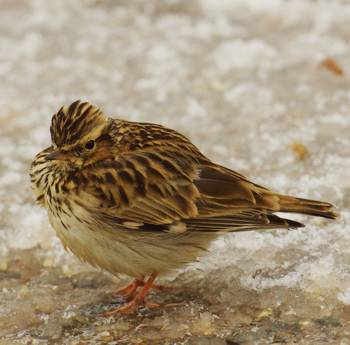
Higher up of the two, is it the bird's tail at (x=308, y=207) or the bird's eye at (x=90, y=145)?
the bird's eye at (x=90, y=145)

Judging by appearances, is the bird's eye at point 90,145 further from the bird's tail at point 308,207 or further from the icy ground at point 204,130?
the bird's tail at point 308,207

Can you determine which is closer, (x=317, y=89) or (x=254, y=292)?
(x=254, y=292)

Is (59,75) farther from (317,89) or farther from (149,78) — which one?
(317,89)

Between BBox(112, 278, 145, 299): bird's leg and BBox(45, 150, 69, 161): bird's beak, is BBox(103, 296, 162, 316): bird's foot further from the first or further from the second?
BBox(45, 150, 69, 161): bird's beak

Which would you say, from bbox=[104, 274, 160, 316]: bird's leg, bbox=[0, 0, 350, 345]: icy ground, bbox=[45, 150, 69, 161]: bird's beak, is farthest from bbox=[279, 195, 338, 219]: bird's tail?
bbox=[45, 150, 69, 161]: bird's beak

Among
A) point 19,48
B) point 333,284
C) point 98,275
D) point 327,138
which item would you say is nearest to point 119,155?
point 98,275

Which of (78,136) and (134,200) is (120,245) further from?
(78,136)

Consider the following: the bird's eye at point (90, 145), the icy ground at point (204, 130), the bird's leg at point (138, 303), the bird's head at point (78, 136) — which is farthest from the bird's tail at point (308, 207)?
the bird's eye at point (90, 145)
